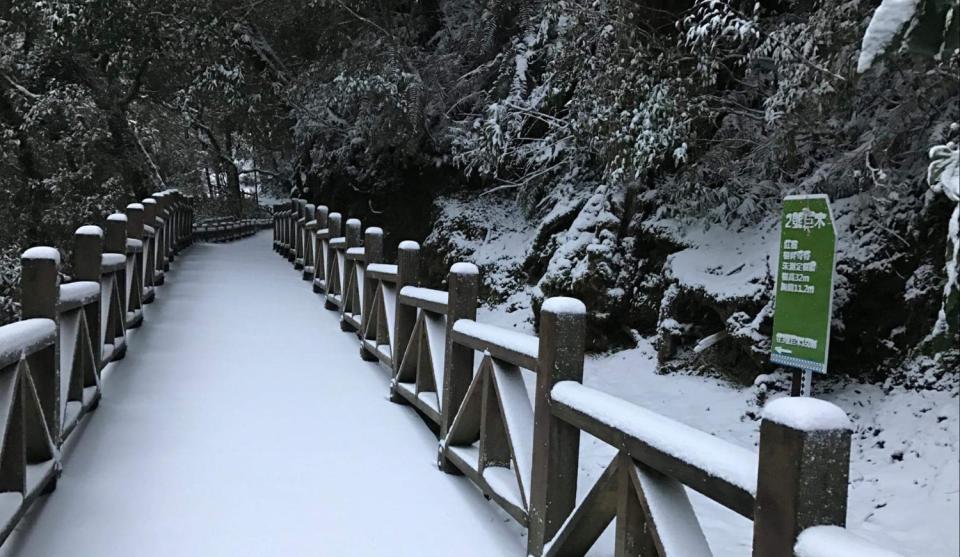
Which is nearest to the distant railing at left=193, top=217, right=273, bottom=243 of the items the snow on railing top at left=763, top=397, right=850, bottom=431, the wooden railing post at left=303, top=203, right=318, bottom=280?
A: the wooden railing post at left=303, top=203, right=318, bottom=280

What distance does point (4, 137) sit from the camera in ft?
49.5

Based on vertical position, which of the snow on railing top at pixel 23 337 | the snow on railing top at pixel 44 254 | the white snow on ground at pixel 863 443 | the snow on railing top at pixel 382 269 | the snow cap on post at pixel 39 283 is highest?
the snow on railing top at pixel 44 254

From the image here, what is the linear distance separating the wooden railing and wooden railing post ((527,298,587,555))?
2220mm

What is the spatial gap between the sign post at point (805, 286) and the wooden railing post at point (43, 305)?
164 inches

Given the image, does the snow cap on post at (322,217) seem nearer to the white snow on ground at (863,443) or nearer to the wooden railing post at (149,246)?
the wooden railing post at (149,246)

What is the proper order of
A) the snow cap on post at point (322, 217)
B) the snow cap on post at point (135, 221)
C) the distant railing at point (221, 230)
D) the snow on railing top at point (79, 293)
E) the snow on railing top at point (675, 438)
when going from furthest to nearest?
the distant railing at point (221, 230)
the snow cap on post at point (322, 217)
the snow cap on post at point (135, 221)
the snow on railing top at point (79, 293)
the snow on railing top at point (675, 438)

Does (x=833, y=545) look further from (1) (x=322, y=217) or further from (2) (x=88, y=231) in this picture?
(1) (x=322, y=217)

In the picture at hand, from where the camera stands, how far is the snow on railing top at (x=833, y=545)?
4.64ft

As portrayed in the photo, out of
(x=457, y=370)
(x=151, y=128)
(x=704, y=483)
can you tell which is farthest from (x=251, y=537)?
(x=151, y=128)

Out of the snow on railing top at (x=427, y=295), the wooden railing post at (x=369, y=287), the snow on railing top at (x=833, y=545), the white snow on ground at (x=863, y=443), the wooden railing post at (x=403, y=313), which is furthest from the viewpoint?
the wooden railing post at (x=369, y=287)

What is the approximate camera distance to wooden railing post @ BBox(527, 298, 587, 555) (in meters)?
2.97

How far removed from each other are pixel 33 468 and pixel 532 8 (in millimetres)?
9514

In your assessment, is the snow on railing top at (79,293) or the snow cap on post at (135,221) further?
the snow cap on post at (135,221)

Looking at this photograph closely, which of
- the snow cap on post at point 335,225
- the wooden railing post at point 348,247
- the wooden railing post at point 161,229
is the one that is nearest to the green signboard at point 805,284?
the wooden railing post at point 348,247
